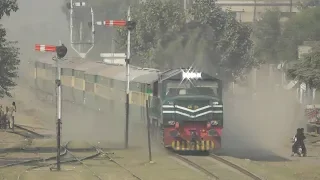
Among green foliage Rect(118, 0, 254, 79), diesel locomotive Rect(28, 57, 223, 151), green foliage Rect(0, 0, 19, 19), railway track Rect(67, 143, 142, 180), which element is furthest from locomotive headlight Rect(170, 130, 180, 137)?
green foliage Rect(118, 0, 254, 79)

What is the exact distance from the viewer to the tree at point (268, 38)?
244 ft

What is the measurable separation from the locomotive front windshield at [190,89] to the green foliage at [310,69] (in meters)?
6.61

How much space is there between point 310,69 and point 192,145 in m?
8.71

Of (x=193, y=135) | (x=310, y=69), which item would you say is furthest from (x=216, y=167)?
(x=310, y=69)

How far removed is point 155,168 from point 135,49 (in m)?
40.7

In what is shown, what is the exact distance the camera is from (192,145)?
93.9ft

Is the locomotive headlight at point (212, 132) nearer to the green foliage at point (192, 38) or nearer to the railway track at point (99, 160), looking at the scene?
the railway track at point (99, 160)

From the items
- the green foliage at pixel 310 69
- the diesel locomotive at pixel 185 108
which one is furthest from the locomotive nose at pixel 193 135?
the green foliage at pixel 310 69

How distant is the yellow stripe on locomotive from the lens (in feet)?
93.6

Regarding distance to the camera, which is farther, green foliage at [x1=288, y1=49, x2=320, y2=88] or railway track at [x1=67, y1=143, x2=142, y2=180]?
green foliage at [x1=288, y1=49, x2=320, y2=88]

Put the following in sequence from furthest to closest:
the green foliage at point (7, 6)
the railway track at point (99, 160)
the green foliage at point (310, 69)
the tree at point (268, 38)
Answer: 1. the tree at point (268, 38)
2. the green foliage at point (310, 69)
3. the green foliage at point (7, 6)
4. the railway track at point (99, 160)

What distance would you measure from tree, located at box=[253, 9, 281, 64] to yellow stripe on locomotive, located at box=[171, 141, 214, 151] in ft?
144

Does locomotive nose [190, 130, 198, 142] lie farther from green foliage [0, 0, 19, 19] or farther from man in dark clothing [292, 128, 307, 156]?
green foliage [0, 0, 19, 19]

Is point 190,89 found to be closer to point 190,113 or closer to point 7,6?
point 190,113
